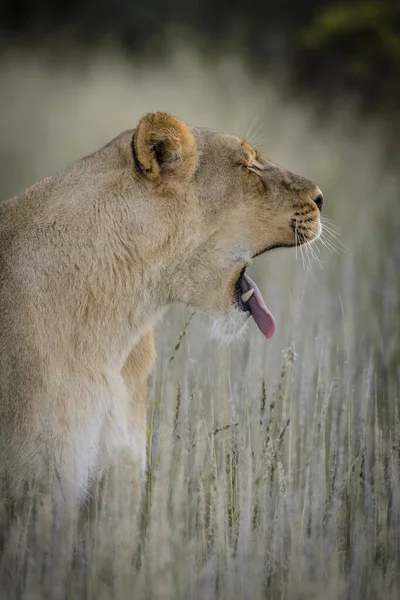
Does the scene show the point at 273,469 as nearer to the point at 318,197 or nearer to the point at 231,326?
the point at 231,326

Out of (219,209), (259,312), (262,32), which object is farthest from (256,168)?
(262,32)

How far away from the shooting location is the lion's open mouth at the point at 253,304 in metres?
3.77

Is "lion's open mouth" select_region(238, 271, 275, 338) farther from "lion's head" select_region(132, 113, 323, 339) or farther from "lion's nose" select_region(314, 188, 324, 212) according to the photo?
"lion's nose" select_region(314, 188, 324, 212)

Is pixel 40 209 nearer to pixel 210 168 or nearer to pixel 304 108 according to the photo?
pixel 210 168

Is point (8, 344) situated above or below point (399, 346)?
below

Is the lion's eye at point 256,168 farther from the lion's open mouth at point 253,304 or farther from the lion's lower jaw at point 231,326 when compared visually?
the lion's lower jaw at point 231,326

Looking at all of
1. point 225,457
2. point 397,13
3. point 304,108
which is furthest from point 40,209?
point 397,13

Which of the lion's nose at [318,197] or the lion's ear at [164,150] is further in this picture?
the lion's nose at [318,197]

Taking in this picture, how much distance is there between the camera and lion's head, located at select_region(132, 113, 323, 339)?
353 centimetres

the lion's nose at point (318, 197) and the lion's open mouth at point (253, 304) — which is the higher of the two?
the lion's nose at point (318, 197)

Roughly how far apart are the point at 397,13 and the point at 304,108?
9.01 ft

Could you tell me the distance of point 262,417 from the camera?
394 cm

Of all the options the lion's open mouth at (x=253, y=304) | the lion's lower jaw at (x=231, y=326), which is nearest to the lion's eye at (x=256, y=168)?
the lion's open mouth at (x=253, y=304)

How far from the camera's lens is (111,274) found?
3486 millimetres
